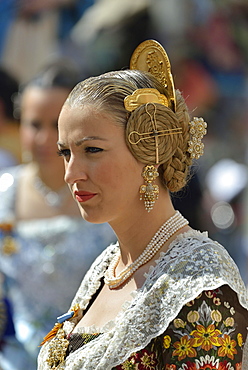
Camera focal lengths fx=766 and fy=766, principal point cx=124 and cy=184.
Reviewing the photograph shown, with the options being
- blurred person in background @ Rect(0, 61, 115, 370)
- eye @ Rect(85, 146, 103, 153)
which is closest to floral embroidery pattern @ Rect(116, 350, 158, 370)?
eye @ Rect(85, 146, 103, 153)

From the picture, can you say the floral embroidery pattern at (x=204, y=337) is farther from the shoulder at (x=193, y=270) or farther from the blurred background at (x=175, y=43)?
the blurred background at (x=175, y=43)

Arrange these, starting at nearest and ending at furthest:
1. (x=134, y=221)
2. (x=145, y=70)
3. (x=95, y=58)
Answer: (x=134, y=221) → (x=145, y=70) → (x=95, y=58)

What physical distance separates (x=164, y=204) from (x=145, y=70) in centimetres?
39

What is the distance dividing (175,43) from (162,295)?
4.80 metres

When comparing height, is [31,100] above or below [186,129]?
above

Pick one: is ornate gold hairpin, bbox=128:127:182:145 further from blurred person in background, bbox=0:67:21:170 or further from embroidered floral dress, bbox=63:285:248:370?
blurred person in background, bbox=0:67:21:170

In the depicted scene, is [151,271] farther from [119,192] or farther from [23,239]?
[23,239]

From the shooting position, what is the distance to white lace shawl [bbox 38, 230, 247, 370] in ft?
5.82

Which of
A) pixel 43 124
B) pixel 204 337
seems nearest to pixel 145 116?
pixel 204 337

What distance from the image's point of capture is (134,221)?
1971mm

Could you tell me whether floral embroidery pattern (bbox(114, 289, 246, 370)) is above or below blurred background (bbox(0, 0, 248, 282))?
below

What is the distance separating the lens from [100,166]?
1.89 meters

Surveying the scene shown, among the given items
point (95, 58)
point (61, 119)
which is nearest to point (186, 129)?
point (61, 119)

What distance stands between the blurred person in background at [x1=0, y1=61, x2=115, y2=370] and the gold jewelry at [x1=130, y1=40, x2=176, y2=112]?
188 cm
